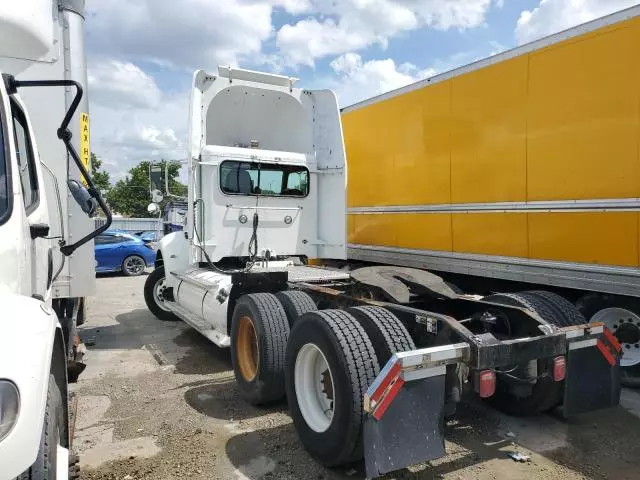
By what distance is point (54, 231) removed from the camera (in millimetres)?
4191

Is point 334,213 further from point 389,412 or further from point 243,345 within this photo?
point 389,412

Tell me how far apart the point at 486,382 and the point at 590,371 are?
0.98m

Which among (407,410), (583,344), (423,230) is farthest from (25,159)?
(423,230)

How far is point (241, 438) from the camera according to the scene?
4.09m

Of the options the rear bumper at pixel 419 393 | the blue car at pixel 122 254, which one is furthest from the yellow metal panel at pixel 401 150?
the blue car at pixel 122 254

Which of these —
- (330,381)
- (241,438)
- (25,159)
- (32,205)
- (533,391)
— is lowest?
(241,438)

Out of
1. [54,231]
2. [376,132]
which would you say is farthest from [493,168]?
[54,231]

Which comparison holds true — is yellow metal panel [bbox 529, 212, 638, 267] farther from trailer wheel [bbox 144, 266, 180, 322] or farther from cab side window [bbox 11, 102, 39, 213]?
trailer wheel [bbox 144, 266, 180, 322]

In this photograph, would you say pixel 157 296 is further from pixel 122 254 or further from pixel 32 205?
pixel 122 254

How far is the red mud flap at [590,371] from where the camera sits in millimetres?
3580

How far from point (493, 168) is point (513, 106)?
71 centimetres

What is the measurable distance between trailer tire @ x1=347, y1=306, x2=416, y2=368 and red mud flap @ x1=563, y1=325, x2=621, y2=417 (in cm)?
113

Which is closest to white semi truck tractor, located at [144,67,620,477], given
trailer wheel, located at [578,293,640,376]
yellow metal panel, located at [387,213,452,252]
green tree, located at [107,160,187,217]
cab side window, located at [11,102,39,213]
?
yellow metal panel, located at [387,213,452,252]

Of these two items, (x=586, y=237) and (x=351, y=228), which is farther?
(x=351, y=228)
